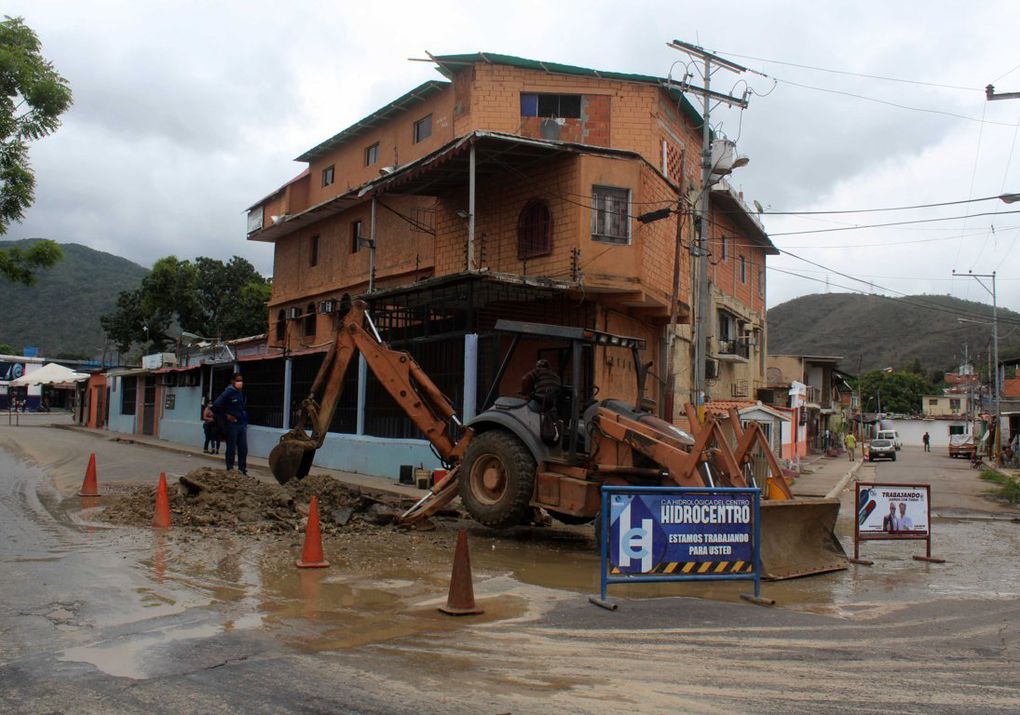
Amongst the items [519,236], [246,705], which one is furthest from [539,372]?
→ [519,236]

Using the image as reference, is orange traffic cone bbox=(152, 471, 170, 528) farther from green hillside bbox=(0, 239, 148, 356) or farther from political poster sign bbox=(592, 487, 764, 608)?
green hillside bbox=(0, 239, 148, 356)

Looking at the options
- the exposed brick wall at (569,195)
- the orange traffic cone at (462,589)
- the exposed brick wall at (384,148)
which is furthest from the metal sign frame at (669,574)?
the exposed brick wall at (384,148)

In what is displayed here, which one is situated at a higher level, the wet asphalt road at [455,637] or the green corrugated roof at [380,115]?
the green corrugated roof at [380,115]

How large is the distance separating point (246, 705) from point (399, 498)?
1027 centimetres

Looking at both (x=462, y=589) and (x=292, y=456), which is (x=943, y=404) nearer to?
(x=292, y=456)

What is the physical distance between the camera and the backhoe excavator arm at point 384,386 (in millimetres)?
11812

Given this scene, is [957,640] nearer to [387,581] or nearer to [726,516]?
[726,516]

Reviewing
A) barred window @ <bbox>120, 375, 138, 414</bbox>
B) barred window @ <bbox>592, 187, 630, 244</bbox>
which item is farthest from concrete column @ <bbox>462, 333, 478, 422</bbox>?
barred window @ <bbox>120, 375, 138, 414</bbox>

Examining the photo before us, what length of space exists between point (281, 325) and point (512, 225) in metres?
13.8

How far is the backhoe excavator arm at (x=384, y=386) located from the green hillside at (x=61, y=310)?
389ft

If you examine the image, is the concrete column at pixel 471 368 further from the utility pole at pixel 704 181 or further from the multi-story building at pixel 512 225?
the utility pole at pixel 704 181

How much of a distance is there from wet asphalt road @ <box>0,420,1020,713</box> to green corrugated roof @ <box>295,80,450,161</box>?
55.3ft

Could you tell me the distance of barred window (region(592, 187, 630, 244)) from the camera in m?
19.1

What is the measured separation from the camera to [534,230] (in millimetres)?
20000
